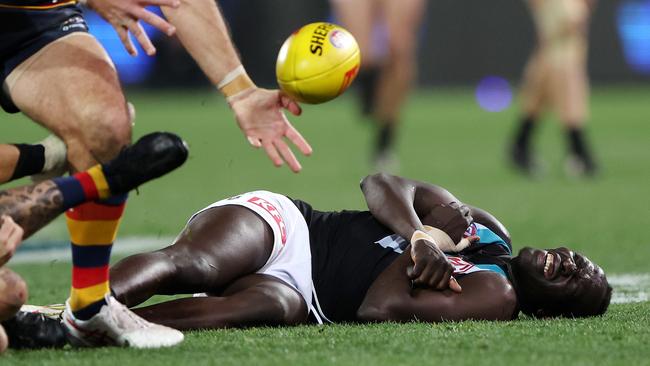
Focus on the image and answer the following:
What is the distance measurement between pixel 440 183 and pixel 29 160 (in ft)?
18.4

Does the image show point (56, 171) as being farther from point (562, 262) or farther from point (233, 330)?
point (562, 262)

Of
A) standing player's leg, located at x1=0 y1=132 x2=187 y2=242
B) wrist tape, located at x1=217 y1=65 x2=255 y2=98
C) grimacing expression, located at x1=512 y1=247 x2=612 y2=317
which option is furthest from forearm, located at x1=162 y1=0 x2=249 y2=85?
grimacing expression, located at x1=512 y1=247 x2=612 y2=317

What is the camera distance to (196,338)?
4078 mm

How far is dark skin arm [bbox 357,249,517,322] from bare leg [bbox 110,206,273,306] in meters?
0.45

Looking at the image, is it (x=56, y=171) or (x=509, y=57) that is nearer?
(x=56, y=171)

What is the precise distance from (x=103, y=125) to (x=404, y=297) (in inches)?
47.3

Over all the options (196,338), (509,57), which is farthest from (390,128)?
(509,57)

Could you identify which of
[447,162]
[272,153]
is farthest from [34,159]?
[447,162]

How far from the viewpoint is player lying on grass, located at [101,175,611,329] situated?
14.2 ft

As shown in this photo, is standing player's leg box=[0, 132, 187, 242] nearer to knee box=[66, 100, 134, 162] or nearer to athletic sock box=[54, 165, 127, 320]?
athletic sock box=[54, 165, 127, 320]

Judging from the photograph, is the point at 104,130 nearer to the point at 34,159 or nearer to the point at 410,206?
the point at 34,159

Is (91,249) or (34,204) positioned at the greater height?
(34,204)

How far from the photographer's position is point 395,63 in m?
11.6

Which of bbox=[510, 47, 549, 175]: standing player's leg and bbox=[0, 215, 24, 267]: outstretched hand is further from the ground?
Result: bbox=[0, 215, 24, 267]: outstretched hand
